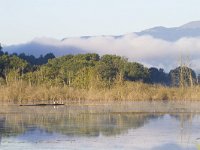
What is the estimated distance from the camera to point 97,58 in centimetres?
6119

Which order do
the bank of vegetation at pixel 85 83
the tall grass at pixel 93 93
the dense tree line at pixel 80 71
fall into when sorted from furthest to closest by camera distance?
the dense tree line at pixel 80 71 < the bank of vegetation at pixel 85 83 < the tall grass at pixel 93 93

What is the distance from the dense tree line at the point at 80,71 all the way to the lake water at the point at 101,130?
16.5 m

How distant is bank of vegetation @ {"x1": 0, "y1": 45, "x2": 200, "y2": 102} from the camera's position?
35.0 metres

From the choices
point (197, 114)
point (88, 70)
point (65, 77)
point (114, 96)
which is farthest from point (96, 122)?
point (65, 77)

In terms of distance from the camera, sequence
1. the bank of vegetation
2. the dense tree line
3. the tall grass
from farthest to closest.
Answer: the dense tree line, the bank of vegetation, the tall grass

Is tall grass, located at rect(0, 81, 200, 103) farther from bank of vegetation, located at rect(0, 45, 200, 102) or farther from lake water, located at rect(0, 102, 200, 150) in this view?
lake water, located at rect(0, 102, 200, 150)

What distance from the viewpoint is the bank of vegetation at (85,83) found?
35.0 metres

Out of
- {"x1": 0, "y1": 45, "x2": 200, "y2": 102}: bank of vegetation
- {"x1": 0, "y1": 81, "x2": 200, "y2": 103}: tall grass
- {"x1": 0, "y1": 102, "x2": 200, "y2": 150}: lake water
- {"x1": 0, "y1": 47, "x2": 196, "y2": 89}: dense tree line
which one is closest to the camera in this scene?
{"x1": 0, "y1": 102, "x2": 200, "y2": 150}: lake water

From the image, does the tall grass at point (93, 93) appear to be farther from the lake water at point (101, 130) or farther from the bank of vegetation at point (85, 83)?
the lake water at point (101, 130)

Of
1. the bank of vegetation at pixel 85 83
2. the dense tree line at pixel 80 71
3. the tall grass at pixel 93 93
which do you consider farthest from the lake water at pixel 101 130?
the dense tree line at pixel 80 71

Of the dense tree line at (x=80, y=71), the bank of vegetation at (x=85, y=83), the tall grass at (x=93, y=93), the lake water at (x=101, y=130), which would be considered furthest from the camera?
the dense tree line at (x=80, y=71)

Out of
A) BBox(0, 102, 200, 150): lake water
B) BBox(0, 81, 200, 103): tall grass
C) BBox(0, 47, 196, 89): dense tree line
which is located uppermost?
BBox(0, 47, 196, 89): dense tree line

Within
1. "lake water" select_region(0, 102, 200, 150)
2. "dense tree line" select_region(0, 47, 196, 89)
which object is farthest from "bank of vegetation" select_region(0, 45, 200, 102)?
"lake water" select_region(0, 102, 200, 150)

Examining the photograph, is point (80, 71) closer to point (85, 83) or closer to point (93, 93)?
point (85, 83)
